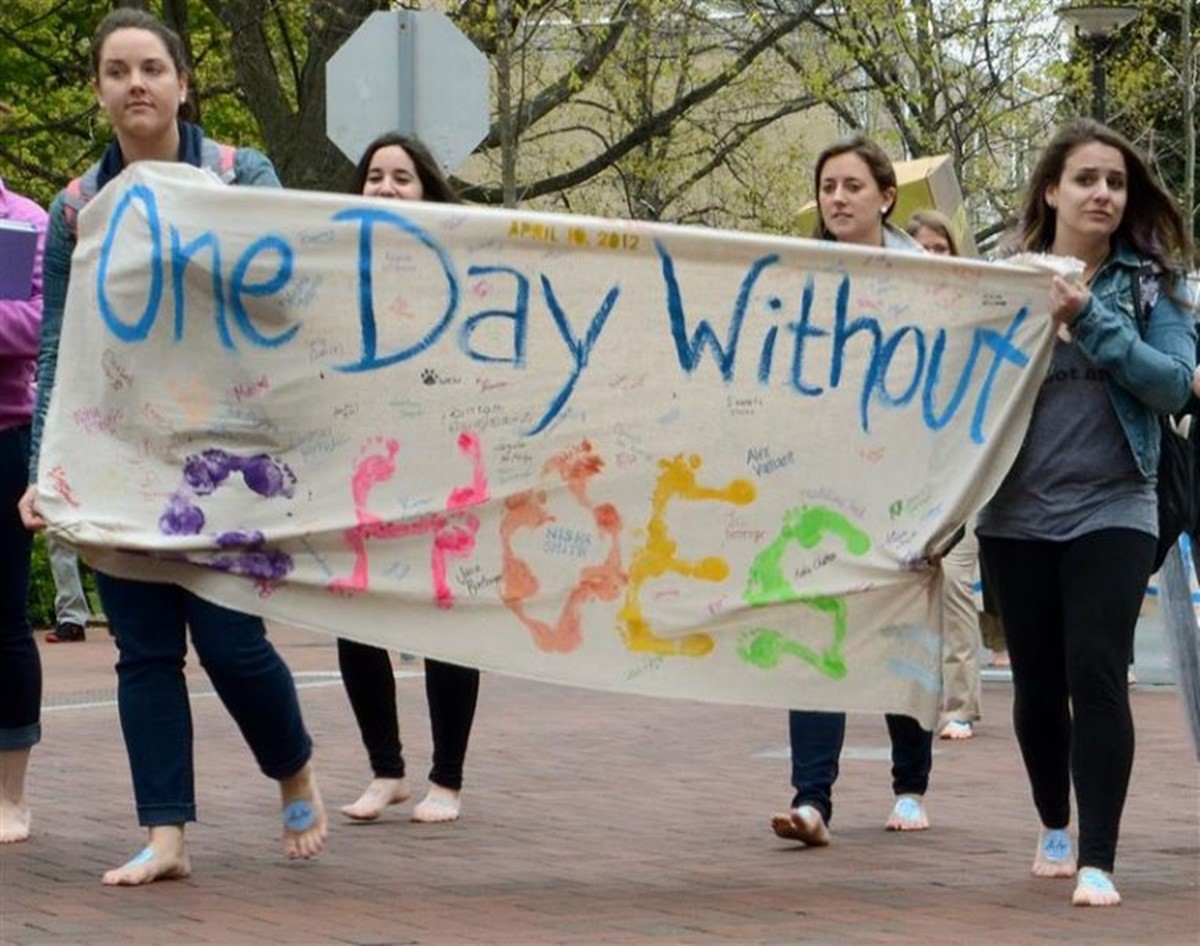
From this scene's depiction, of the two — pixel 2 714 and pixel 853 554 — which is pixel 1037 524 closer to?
pixel 853 554

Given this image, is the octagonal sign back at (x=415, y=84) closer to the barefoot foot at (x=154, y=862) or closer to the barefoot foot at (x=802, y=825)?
the barefoot foot at (x=802, y=825)

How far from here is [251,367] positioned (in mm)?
6594

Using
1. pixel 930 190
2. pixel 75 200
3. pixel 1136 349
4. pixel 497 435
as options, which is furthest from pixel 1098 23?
pixel 75 200

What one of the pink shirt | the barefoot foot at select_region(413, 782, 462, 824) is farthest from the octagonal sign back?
the pink shirt

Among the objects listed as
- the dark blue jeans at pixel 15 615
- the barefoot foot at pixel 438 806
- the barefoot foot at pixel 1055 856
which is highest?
the dark blue jeans at pixel 15 615

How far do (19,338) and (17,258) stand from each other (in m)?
0.23

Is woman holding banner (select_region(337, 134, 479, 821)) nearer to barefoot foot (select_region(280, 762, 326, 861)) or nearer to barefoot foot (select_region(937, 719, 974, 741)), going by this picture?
barefoot foot (select_region(280, 762, 326, 861))

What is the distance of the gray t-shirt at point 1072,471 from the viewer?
21.5ft

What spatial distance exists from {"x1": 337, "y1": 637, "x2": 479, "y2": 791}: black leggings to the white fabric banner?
136 cm

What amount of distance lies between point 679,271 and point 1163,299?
45.6 inches

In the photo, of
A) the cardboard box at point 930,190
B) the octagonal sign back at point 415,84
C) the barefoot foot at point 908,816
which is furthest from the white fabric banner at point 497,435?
the octagonal sign back at point 415,84

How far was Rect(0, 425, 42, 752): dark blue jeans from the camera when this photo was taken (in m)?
7.24

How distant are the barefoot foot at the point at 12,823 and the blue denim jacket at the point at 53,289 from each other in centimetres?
111

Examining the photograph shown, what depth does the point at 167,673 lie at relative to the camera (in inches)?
259
